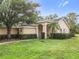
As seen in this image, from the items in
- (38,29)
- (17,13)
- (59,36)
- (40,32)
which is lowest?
(59,36)

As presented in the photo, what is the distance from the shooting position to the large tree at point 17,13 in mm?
35237

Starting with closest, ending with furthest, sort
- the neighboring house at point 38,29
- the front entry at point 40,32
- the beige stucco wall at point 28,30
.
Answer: the neighboring house at point 38,29, the beige stucco wall at point 28,30, the front entry at point 40,32

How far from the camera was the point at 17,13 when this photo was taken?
37.1 meters

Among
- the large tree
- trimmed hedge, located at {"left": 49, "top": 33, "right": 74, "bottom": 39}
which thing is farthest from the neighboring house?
the large tree

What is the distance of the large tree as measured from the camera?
3524 centimetres

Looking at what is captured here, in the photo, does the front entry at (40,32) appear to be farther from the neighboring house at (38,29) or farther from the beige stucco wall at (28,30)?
the beige stucco wall at (28,30)

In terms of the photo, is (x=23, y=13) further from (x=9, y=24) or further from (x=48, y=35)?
(x=48, y=35)

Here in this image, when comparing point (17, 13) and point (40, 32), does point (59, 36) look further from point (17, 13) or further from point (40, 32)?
point (17, 13)

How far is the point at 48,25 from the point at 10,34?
26.7 feet

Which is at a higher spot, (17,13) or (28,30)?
(17,13)

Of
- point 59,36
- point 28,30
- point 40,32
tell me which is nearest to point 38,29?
point 40,32

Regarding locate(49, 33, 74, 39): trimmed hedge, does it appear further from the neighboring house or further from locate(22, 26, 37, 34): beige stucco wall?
locate(22, 26, 37, 34): beige stucco wall

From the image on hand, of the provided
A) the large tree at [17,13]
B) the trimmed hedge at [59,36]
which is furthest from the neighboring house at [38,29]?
the large tree at [17,13]

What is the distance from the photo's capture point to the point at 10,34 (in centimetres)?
3916
